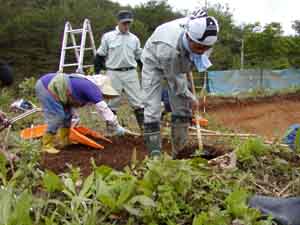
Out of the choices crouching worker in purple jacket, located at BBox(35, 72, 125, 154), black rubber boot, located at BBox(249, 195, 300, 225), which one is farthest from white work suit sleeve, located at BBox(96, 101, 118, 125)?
black rubber boot, located at BBox(249, 195, 300, 225)

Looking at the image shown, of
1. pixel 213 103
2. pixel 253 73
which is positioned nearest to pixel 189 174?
pixel 213 103

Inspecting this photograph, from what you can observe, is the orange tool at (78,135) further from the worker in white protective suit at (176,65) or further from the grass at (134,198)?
the grass at (134,198)

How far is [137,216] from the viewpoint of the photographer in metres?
2.40

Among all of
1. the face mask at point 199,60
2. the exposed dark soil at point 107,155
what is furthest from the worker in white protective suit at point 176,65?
the exposed dark soil at point 107,155

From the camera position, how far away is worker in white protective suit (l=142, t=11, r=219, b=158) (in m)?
4.59

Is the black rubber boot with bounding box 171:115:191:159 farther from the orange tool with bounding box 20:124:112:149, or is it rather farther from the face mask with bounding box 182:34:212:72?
the orange tool with bounding box 20:124:112:149

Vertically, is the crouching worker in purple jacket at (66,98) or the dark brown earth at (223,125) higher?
the crouching worker in purple jacket at (66,98)

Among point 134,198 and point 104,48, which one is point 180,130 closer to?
point 104,48

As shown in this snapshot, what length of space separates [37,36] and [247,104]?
35.9 feet

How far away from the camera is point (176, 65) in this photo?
493cm

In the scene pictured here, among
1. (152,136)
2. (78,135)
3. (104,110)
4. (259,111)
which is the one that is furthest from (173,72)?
(259,111)

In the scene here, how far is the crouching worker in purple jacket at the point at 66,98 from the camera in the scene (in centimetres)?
548

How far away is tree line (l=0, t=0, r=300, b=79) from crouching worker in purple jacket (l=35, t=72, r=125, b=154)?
16.1m

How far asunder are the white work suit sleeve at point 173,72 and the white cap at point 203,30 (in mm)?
320
